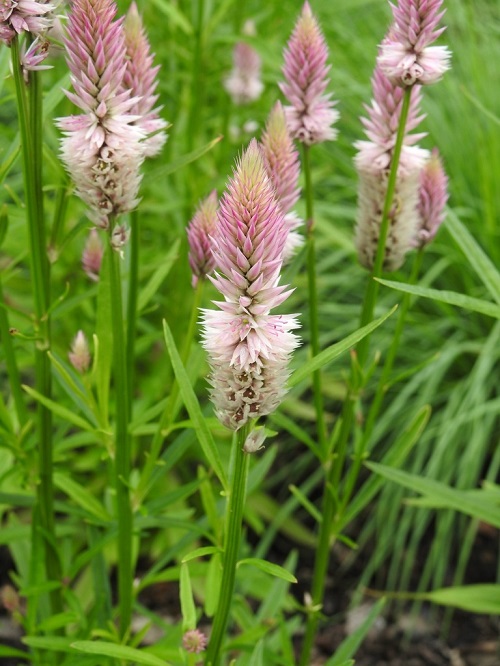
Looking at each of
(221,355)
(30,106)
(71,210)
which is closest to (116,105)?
(30,106)

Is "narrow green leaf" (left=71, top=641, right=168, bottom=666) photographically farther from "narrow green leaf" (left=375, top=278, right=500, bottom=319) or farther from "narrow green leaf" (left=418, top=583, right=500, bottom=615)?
"narrow green leaf" (left=418, top=583, right=500, bottom=615)

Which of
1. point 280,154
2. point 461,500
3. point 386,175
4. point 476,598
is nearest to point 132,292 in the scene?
point 280,154

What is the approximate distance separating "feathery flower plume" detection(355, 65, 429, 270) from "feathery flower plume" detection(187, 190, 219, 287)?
309 millimetres

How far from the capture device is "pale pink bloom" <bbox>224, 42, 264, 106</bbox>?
3.06 m

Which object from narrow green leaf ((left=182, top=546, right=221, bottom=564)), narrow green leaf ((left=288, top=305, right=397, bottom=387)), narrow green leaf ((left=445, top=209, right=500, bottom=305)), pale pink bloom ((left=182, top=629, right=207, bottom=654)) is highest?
narrow green leaf ((left=445, top=209, right=500, bottom=305))

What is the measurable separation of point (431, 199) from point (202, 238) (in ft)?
1.74

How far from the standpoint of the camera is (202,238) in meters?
1.48

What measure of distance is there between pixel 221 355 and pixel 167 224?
2365mm

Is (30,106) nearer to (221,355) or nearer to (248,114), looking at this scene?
(221,355)

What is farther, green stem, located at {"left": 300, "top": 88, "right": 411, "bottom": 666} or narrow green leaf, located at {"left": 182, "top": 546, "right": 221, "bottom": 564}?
green stem, located at {"left": 300, "top": 88, "right": 411, "bottom": 666}

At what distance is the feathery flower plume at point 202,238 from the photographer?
1480mm

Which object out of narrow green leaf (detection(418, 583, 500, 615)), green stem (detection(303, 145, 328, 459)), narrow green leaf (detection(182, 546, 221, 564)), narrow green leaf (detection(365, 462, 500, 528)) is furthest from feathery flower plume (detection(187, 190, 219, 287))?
narrow green leaf (detection(418, 583, 500, 615))

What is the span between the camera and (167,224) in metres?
3.43

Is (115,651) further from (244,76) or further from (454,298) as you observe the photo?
(244,76)
